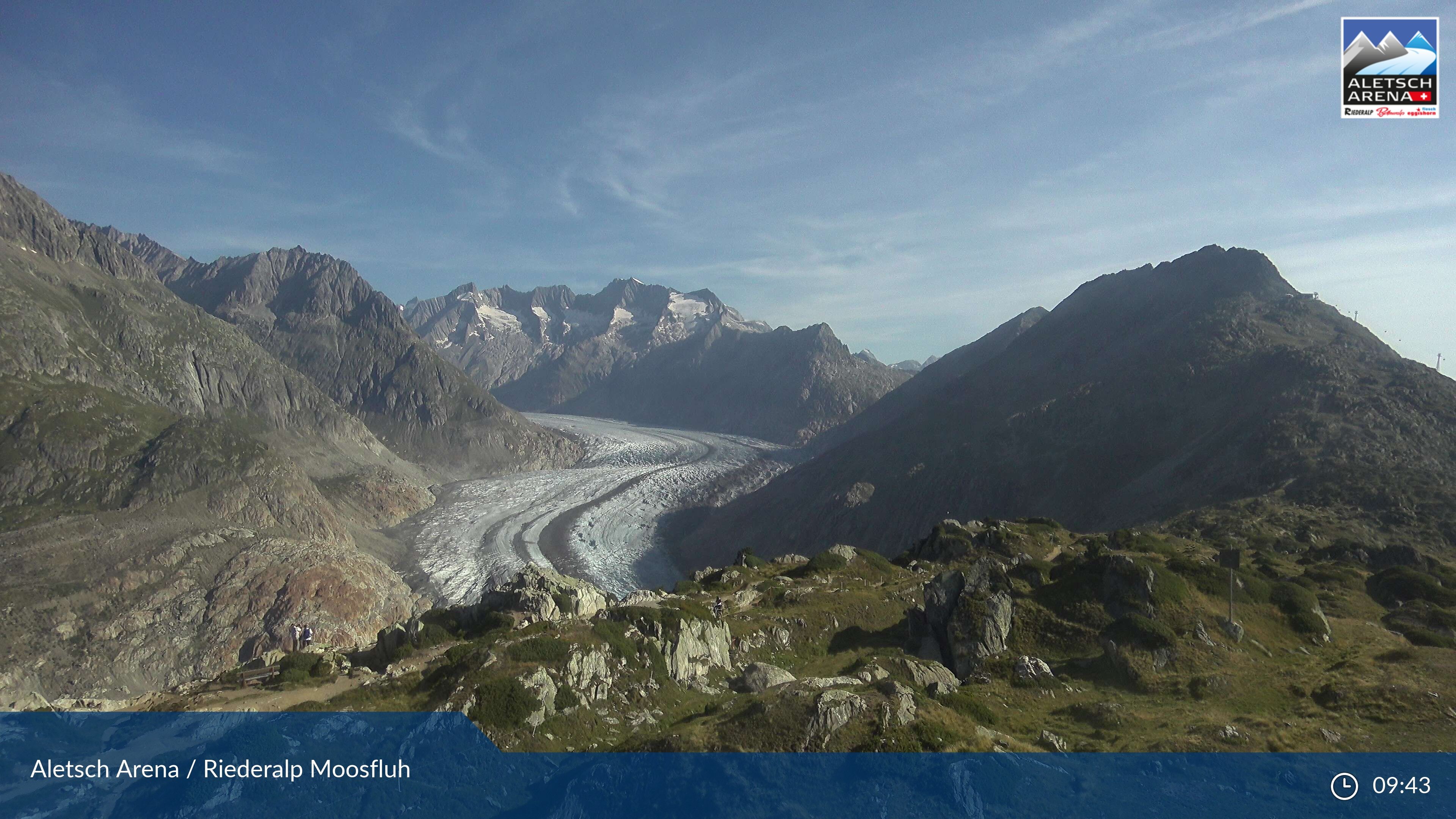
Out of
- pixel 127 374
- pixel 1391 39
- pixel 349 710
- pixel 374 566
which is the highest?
pixel 1391 39

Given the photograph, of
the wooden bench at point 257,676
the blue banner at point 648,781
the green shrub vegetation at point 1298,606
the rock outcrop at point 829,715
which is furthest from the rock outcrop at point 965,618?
the wooden bench at point 257,676

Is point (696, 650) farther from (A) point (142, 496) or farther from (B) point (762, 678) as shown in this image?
(A) point (142, 496)

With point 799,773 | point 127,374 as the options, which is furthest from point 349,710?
point 127,374

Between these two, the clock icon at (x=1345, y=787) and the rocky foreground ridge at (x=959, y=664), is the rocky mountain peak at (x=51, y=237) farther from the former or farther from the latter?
the clock icon at (x=1345, y=787)

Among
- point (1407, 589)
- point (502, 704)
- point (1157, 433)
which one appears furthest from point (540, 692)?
point (1157, 433)

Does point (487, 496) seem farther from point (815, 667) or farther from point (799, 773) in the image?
point (799, 773)
